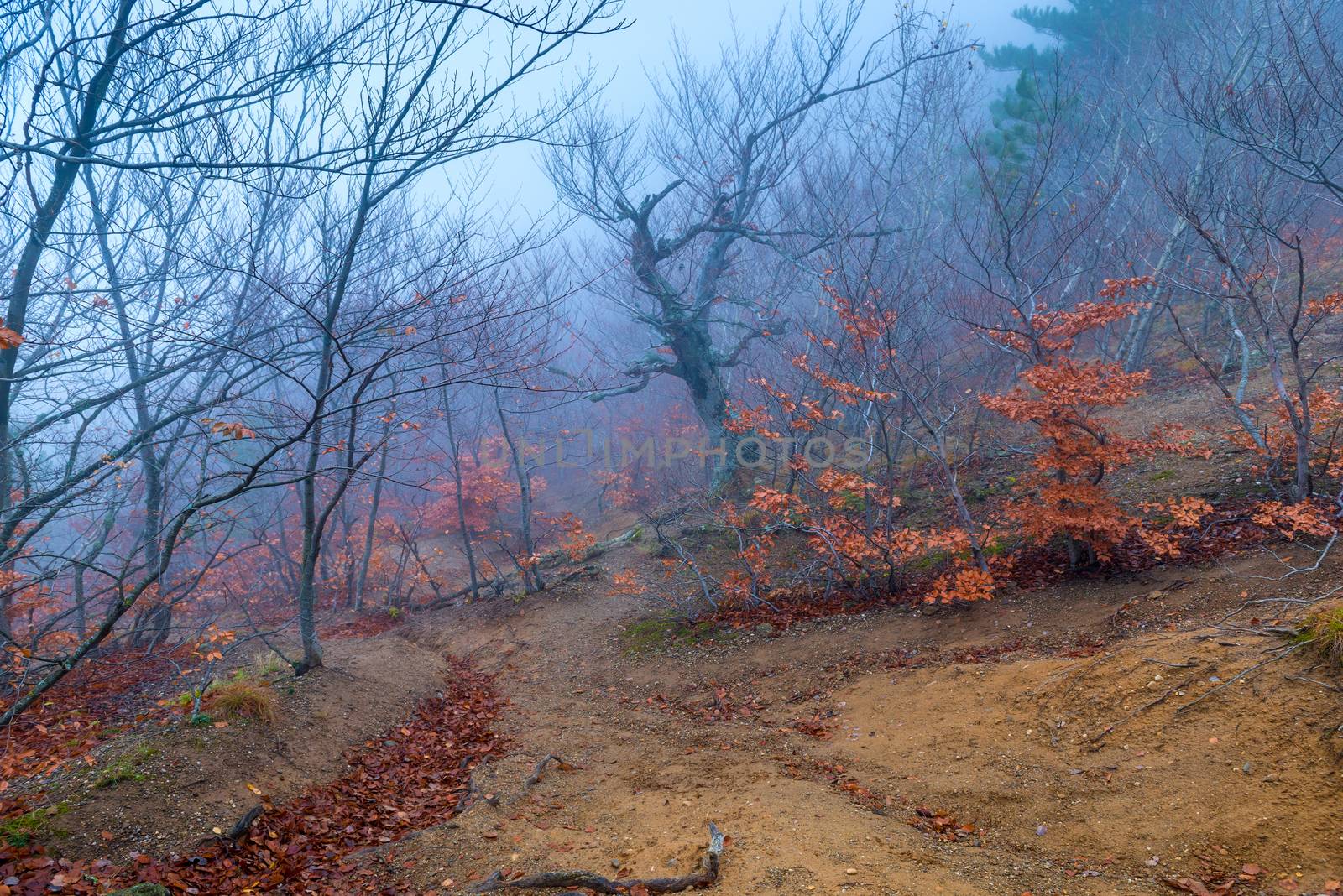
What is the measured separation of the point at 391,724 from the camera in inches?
261

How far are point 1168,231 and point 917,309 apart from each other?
7.94 metres

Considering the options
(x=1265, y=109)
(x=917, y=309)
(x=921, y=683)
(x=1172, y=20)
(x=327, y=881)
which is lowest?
(x=921, y=683)

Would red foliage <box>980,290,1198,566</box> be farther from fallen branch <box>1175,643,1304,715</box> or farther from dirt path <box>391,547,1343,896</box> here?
fallen branch <box>1175,643,1304,715</box>

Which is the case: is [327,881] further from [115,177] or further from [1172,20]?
[1172,20]

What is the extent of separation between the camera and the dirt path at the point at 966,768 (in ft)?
11.1

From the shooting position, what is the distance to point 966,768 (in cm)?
454

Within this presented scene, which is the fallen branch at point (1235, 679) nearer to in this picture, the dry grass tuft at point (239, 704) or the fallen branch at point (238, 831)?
the fallen branch at point (238, 831)

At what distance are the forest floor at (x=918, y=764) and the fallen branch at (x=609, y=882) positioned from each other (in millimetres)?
122

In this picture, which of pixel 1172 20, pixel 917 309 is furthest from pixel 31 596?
pixel 1172 20

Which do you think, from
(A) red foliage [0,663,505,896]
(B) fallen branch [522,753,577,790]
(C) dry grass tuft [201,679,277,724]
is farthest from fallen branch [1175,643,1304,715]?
(C) dry grass tuft [201,679,277,724]

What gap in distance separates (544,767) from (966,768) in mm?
3088

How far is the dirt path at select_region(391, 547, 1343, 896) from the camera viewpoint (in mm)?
3369

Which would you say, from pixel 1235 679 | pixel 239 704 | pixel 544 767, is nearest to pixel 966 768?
pixel 1235 679

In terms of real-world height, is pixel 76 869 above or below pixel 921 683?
above
